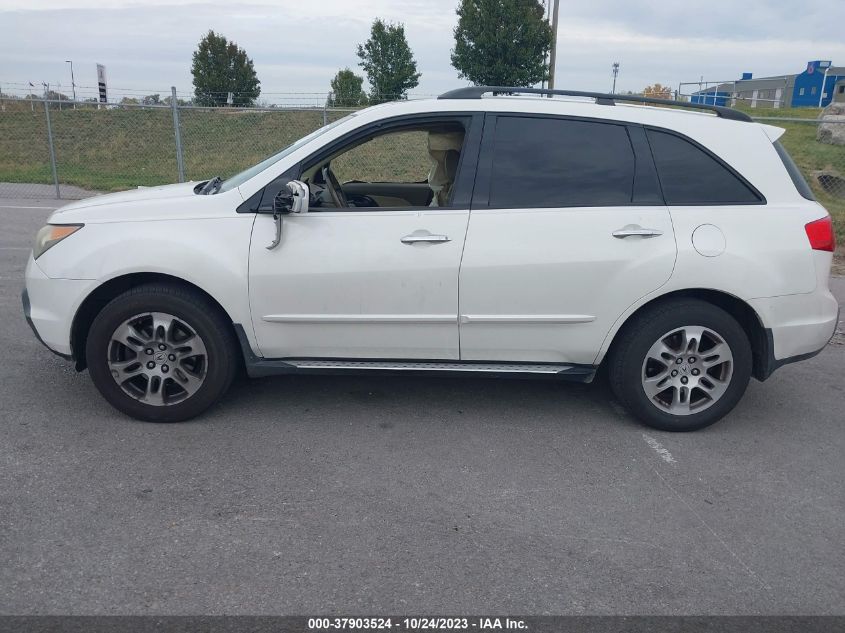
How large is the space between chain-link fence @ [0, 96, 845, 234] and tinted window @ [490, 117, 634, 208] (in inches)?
382

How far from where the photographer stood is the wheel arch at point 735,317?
4145mm

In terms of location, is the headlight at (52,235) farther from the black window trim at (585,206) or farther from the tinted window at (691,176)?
the tinted window at (691,176)

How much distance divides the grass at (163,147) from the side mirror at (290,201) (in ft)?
31.7

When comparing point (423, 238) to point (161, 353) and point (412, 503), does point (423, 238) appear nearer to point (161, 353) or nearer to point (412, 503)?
point (412, 503)

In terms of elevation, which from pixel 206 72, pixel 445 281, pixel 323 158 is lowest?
pixel 445 281

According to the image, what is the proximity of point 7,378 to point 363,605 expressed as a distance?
3.35 m

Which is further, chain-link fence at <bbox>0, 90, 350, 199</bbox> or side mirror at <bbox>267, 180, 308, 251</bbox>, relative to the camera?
chain-link fence at <bbox>0, 90, 350, 199</bbox>

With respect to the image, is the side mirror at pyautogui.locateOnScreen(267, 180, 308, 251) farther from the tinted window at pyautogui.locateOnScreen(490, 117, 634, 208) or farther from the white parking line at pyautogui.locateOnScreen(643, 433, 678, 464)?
the white parking line at pyautogui.locateOnScreen(643, 433, 678, 464)

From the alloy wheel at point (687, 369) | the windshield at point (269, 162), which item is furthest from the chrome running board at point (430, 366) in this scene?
the windshield at point (269, 162)

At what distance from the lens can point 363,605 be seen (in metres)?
2.68

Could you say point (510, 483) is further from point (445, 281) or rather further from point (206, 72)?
point (206, 72)

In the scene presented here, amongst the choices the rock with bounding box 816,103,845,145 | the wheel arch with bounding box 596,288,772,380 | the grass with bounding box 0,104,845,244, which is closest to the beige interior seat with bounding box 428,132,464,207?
the wheel arch with bounding box 596,288,772,380

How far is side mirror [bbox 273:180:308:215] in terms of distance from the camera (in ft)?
12.8

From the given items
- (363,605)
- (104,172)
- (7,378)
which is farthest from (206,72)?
(363,605)
